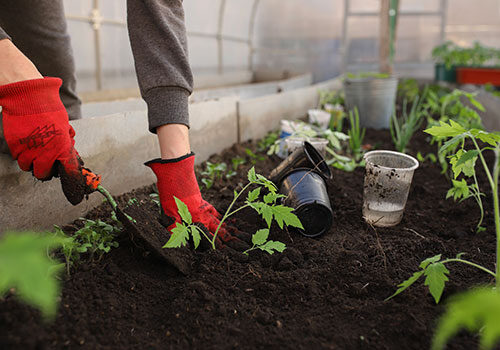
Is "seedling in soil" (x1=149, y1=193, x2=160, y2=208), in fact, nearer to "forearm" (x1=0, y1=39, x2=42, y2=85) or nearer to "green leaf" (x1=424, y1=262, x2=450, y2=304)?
"forearm" (x1=0, y1=39, x2=42, y2=85)

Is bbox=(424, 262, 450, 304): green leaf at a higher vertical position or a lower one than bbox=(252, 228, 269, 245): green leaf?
higher

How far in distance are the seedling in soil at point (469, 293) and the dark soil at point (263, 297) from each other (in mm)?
76

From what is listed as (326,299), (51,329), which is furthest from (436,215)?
(51,329)

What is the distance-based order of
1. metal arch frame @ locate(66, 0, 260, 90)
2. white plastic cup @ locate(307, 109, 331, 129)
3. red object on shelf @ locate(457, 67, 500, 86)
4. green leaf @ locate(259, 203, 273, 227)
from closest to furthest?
1. green leaf @ locate(259, 203, 273, 227)
2. white plastic cup @ locate(307, 109, 331, 129)
3. metal arch frame @ locate(66, 0, 260, 90)
4. red object on shelf @ locate(457, 67, 500, 86)

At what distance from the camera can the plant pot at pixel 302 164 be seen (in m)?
1.70

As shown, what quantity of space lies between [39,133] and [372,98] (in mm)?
2801

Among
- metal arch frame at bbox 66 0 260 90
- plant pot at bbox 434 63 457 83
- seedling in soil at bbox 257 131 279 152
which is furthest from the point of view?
plant pot at bbox 434 63 457 83

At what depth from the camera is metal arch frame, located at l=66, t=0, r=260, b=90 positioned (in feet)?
15.0

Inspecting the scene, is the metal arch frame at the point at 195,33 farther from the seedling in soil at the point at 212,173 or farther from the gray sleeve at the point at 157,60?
the gray sleeve at the point at 157,60

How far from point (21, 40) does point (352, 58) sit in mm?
7198

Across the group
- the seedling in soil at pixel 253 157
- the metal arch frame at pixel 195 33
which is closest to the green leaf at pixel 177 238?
the seedling in soil at pixel 253 157

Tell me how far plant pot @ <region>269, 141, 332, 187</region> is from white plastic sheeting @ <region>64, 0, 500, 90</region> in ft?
16.1

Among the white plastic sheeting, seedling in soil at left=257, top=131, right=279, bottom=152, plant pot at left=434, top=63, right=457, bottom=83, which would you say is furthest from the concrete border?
the white plastic sheeting

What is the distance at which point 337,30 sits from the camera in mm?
8180
